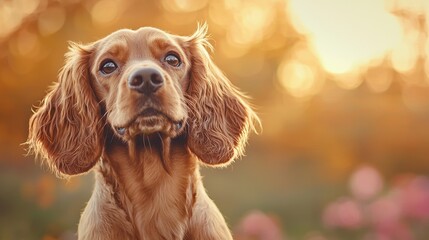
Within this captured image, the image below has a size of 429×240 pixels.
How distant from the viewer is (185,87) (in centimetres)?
370

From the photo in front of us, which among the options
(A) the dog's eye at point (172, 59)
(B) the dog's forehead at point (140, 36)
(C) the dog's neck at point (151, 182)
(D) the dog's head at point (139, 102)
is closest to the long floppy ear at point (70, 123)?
(D) the dog's head at point (139, 102)

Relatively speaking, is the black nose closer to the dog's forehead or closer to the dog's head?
the dog's head

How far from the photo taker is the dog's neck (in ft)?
11.6

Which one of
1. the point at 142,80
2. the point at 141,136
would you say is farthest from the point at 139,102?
the point at 141,136

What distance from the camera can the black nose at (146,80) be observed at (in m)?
3.27

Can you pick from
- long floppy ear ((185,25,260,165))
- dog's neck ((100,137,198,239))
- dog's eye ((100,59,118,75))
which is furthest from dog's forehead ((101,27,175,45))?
dog's neck ((100,137,198,239))

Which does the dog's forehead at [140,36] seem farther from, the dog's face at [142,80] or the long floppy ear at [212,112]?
the long floppy ear at [212,112]

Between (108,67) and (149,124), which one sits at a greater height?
(108,67)

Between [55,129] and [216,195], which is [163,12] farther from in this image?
[55,129]

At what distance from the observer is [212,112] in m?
3.91

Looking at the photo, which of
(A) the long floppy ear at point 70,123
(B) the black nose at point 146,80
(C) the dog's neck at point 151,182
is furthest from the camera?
(A) the long floppy ear at point 70,123

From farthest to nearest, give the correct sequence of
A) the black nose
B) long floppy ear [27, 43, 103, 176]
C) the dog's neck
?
long floppy ear [27, 43, 103, 176] → the dog's neck → the black nose

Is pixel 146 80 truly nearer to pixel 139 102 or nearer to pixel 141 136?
pixel 139 102

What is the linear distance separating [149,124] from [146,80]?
0.19 m
